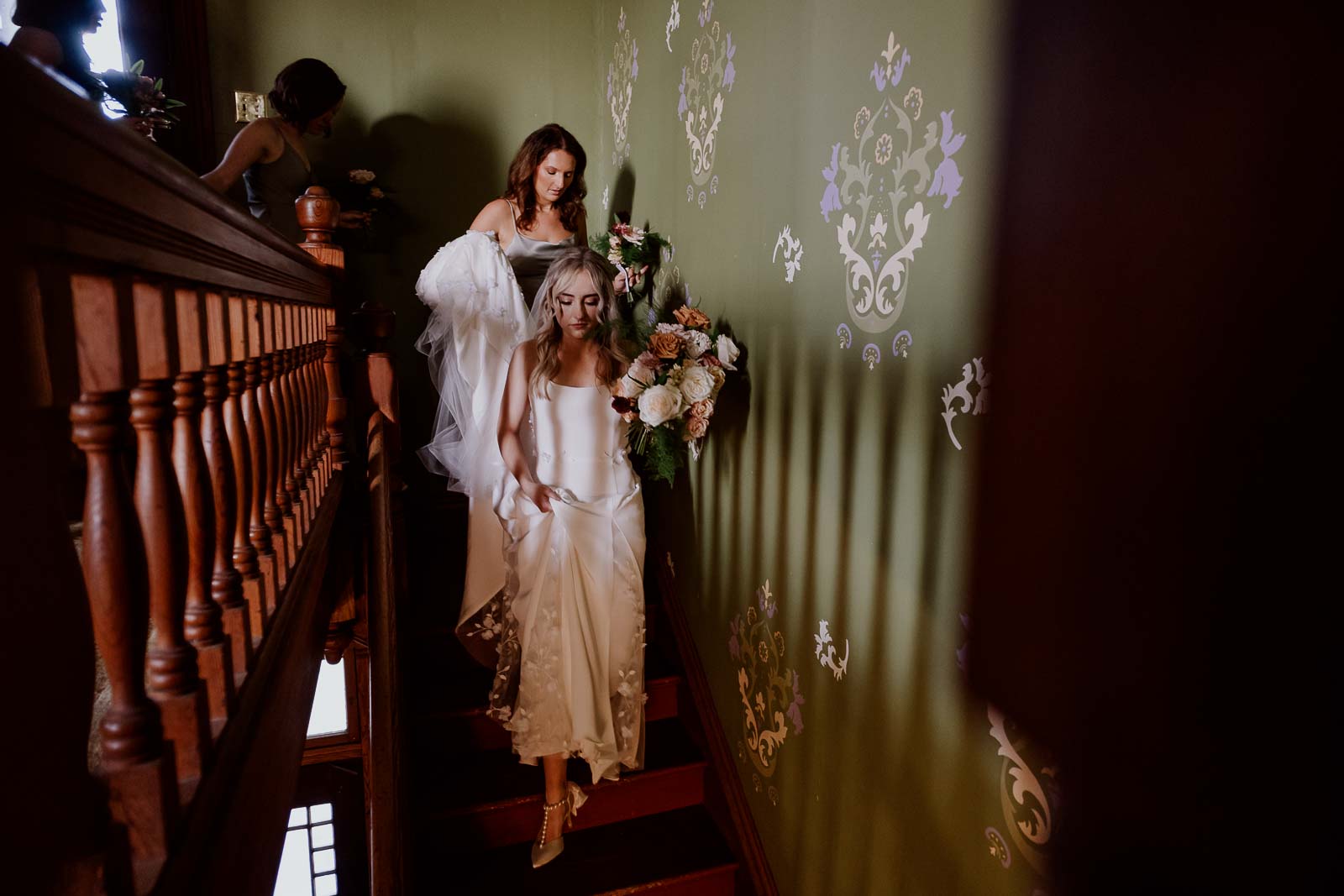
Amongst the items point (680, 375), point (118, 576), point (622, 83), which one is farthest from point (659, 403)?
point (622, 83)

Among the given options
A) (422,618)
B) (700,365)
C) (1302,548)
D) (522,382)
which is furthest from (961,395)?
(422,618)

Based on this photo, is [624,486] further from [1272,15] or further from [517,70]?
[517,70]

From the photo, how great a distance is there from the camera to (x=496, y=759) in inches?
97.7

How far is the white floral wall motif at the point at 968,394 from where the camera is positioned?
0.99 metres

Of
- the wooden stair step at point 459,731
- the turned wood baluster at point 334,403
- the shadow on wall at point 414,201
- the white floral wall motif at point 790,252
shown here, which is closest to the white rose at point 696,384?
the white floral wall motif at point 790,252

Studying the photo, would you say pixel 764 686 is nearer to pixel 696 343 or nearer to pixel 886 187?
pixel 696 343

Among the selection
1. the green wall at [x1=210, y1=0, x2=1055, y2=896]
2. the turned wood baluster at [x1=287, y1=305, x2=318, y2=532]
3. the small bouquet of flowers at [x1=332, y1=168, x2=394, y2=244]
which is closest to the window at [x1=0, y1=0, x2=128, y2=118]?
the green wall at [x1=210, y1=0, x2=1055, y2=896]

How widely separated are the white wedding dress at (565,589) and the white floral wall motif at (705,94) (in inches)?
30.7

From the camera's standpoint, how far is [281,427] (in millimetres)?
1268

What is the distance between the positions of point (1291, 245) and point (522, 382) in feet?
6.75

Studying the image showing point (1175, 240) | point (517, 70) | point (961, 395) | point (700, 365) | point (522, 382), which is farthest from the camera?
point (517, 70)

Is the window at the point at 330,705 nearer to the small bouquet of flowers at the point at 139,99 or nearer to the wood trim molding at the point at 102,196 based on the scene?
the small bouquet of flowers at the point at 139,99

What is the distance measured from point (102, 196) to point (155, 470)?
0.84 ft

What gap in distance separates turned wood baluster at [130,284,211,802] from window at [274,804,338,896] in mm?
3582
